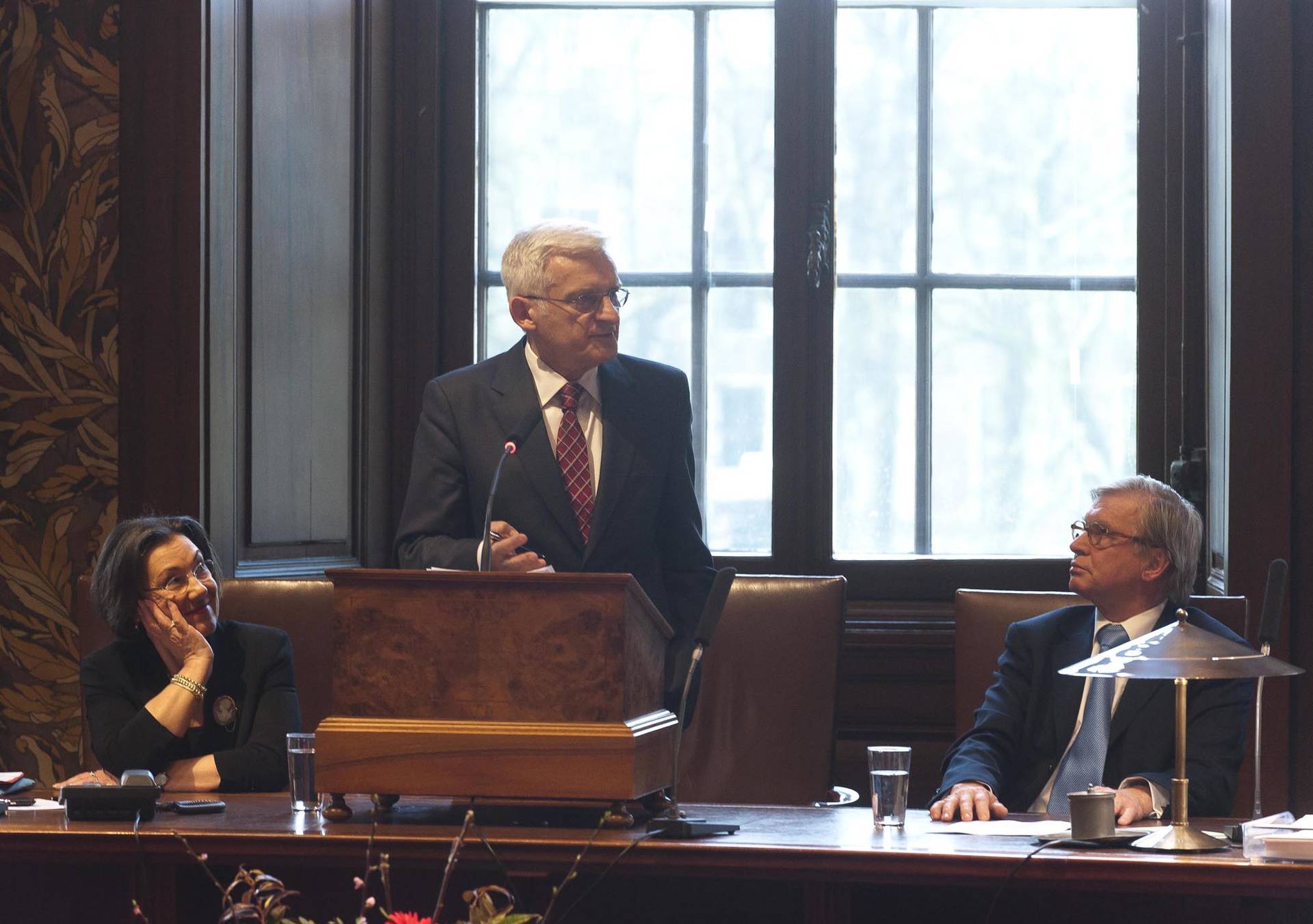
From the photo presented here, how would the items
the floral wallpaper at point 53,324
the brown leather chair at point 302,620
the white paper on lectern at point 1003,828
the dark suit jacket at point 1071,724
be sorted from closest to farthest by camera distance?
the white paper on lectern at point 1003,828
the dark suit jacket at point 1071,724
the brown leather chair at point 302,620
the floral wallpaper at point 53,324

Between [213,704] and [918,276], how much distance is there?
79.1 inches

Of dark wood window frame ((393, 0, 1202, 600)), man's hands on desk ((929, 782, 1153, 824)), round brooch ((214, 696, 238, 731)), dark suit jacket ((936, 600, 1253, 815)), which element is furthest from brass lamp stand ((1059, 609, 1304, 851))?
dark wood window frame ((393, 0, 1202, 600))

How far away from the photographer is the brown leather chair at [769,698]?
3053 mm

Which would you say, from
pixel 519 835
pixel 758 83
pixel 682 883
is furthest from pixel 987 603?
pixel 758 83

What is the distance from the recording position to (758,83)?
3.95 meters

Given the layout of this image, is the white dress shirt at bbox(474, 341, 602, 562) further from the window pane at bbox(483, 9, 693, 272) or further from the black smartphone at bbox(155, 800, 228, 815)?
the window pane at bbox(483, 9, 693, 272)

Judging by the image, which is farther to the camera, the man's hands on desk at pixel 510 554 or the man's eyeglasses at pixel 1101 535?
the man's eyeglasses at pixel 1101 535

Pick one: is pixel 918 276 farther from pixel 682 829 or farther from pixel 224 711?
pixel 682 829

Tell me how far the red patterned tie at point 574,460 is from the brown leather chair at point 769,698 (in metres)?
0.43

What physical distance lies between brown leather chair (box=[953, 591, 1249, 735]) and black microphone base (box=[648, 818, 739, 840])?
40.2 inches

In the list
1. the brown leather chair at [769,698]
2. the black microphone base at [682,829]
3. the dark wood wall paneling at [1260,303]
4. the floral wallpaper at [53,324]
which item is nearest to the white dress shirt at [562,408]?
the brown leather chair at [769,698]

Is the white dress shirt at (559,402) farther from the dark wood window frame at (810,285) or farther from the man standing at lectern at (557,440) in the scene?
the dark wood window frame at (810,285)

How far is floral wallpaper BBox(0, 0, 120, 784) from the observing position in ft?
10.9

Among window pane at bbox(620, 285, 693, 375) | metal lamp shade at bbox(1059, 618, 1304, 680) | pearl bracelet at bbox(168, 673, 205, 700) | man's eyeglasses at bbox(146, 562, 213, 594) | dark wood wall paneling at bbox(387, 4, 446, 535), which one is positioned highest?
dark wood wall paneling at bbox(387, 4, 446, 535)
